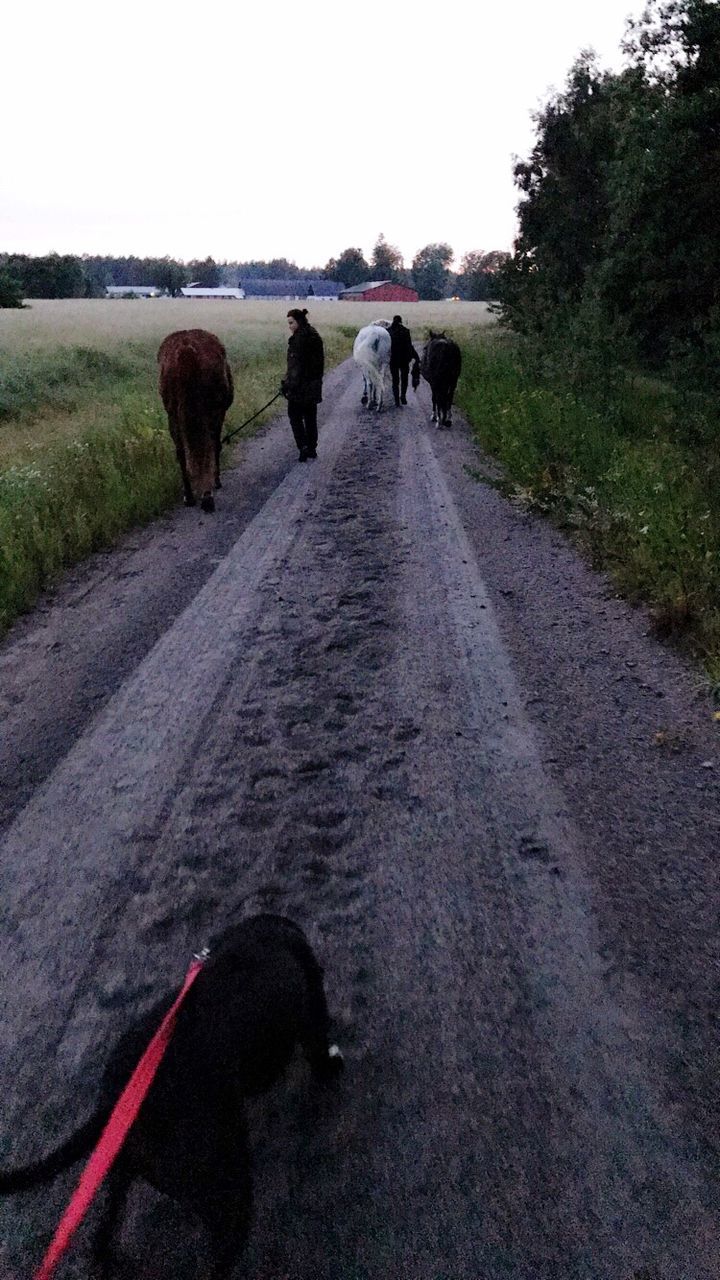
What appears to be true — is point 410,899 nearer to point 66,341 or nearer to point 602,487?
point 602,487

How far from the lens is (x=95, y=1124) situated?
1.53 m

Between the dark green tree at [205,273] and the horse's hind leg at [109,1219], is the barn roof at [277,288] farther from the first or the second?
the horse's hind leg at [109,1219]

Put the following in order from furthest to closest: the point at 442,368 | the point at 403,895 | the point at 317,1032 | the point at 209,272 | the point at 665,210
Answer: the point at 209,272 → the point at 442,368 → the point at 665,210 → the point at 403,895 → the point at 317,1032

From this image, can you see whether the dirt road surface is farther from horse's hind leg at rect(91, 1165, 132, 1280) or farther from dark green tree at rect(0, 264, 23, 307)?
dark green tree at rect(0, 264, 23, 307)

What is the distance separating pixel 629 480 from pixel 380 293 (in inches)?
4643

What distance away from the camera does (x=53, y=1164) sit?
146 cm

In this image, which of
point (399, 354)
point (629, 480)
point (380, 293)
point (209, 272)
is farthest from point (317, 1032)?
point (209, 272)

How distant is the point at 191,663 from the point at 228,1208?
10.3 feet

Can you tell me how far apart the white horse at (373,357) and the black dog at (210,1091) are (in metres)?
12.8

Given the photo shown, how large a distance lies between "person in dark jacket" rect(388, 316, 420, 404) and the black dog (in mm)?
13410

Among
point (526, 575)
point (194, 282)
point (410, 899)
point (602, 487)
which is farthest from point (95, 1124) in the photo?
point (194, 282)

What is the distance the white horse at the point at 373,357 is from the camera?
13453 millimetres

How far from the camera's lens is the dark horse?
1180cm

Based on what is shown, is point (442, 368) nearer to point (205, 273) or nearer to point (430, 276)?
point (430, 276)
